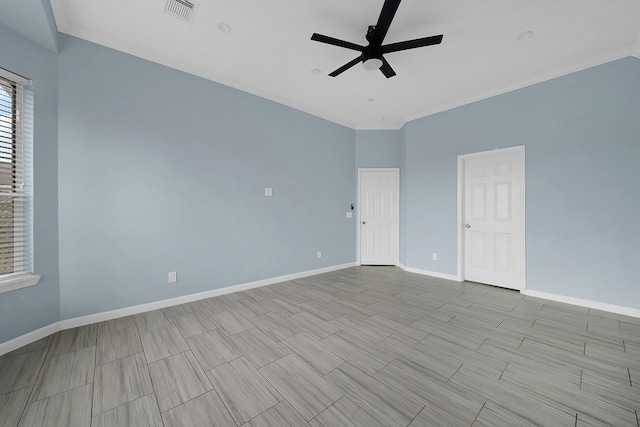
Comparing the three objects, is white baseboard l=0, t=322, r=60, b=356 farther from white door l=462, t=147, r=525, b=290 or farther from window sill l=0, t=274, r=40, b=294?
white door l=462, t=147, r=525, b=290

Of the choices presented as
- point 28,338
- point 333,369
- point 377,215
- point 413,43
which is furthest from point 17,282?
point 377,215

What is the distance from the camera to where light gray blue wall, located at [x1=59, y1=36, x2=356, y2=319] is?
7.74 ft

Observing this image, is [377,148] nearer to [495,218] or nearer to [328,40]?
[495,218]

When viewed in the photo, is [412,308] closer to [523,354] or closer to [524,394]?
[523,354]

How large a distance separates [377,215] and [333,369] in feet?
12.2

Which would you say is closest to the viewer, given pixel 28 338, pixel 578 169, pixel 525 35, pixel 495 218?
pixel 28 338

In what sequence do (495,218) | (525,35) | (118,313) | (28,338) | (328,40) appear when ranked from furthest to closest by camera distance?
(495,218), (118,313), (525,35), (328,40), (28,338)

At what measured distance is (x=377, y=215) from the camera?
5105 millimetres

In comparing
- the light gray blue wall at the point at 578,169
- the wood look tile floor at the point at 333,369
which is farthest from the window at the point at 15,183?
the light gray blue wall at the point at 578,169

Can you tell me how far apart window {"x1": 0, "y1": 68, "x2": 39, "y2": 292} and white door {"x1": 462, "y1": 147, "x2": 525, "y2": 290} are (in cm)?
552

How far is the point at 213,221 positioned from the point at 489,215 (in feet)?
14.0

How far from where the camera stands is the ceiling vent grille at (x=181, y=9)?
2.09m

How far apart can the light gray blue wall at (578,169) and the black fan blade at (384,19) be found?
2579 mm

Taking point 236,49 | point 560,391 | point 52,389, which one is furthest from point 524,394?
point 236,49
